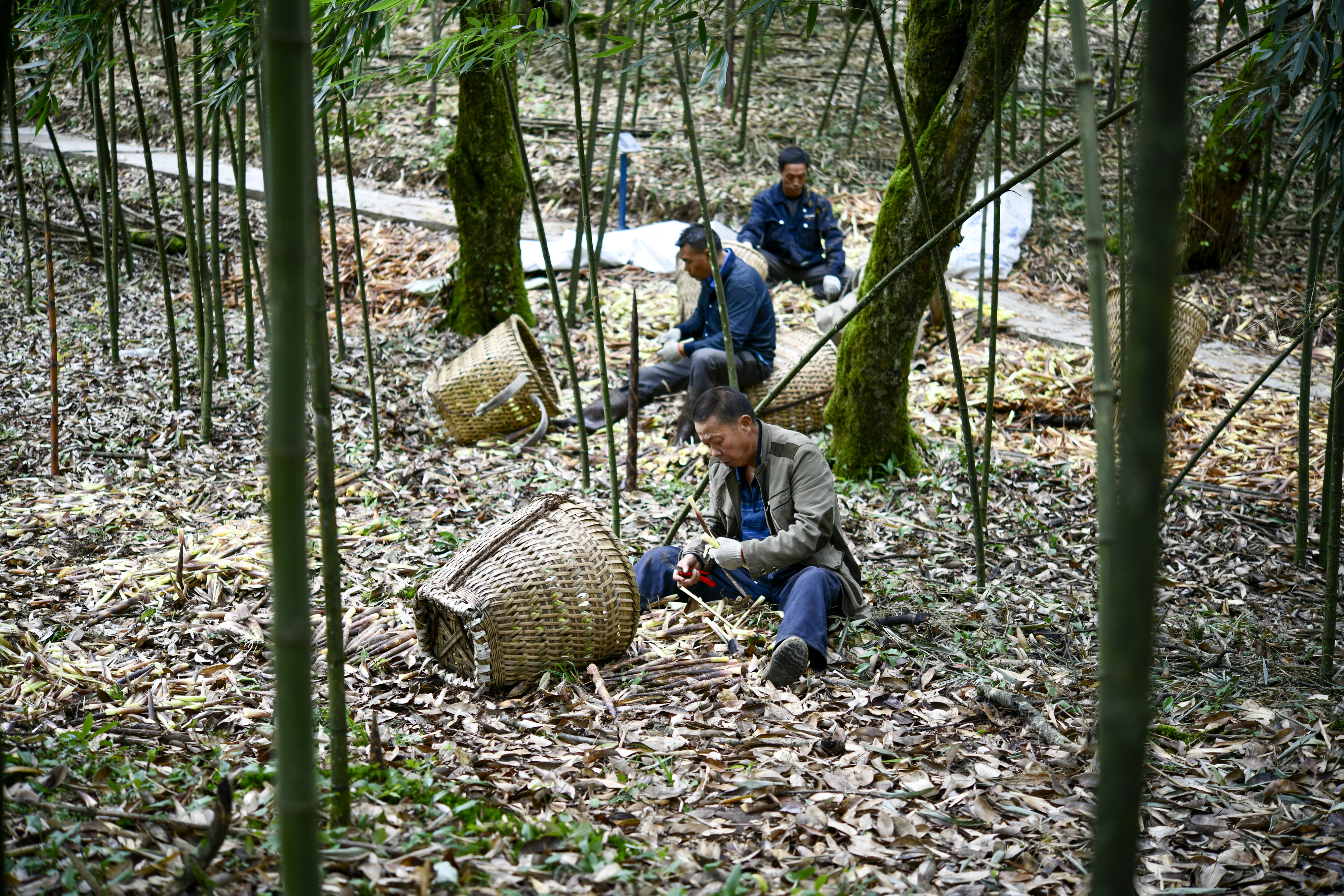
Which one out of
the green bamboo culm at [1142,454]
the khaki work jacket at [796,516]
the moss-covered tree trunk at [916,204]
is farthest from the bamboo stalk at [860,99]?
the green bamboo culm at [1142,454]

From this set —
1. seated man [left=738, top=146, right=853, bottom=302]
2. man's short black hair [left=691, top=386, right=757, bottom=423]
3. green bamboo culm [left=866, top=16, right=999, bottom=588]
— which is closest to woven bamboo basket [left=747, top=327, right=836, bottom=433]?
green bamboo culm [left=866, top=16, right=999, bottom=588]

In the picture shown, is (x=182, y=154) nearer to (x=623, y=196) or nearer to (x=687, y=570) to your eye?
(x=687, y=570)

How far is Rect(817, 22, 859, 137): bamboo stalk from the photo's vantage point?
850 centimetres

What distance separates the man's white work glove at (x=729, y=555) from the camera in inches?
116

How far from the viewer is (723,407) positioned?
114 inches

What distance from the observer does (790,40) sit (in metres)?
11.1

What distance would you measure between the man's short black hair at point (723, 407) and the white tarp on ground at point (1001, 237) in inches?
164

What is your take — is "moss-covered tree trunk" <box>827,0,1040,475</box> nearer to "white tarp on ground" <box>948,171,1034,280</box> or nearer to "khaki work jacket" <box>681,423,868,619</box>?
"khaki work jacket" <box>681,423,868,619</box>

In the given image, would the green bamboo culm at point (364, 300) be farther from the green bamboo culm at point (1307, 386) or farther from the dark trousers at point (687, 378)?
the green bamboo culm at point (1307, 386)

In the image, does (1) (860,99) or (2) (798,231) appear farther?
(1) (860,99)

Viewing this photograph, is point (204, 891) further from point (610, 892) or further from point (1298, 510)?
point (1298, 510)

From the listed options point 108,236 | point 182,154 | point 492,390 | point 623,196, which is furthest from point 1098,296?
point 623,196

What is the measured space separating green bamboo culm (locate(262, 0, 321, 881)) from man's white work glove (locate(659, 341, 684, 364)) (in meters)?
4.15

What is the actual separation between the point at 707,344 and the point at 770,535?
7.28 ft
